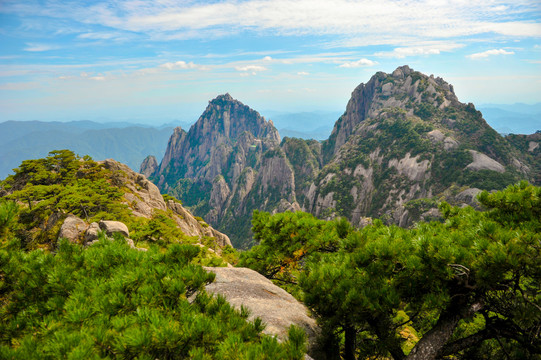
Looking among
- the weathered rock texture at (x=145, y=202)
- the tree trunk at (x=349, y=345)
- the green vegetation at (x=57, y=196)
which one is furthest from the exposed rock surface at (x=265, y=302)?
the weathered rock texture at (x=145, y=202)

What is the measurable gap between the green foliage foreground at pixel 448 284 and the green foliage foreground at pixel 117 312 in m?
2.04

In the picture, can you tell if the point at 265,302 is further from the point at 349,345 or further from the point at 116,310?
the point at 116,310

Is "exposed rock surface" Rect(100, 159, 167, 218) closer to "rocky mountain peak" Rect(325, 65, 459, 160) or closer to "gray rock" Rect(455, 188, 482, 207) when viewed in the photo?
"gray rock" Rect(455, 188, 482, 207)

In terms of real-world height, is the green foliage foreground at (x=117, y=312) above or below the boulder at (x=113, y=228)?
above

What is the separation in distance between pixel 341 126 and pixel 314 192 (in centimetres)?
8015

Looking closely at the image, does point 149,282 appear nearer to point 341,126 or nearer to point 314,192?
point 314,192

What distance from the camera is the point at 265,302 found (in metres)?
7.07

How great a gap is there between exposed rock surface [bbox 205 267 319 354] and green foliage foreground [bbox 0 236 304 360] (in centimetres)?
109

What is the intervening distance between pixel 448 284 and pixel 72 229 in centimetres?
2532

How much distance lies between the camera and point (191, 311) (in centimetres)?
432

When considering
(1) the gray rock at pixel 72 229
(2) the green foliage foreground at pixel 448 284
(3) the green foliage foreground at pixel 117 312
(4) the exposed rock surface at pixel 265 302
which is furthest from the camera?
(1) the gray rock at pixel 72 229

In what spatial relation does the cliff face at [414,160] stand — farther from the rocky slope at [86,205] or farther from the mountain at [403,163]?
the rocky slope at [86,205]

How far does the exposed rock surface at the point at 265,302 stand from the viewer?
6060 mm

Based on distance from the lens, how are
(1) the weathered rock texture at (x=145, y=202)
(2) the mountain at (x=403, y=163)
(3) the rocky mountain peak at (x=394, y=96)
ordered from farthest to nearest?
(3) the rocky mountain peak at (x=394, y=96)
(2) the mountain at (x=403, y=163)
(1) the weathered rock texture at (x=145, y=202)
